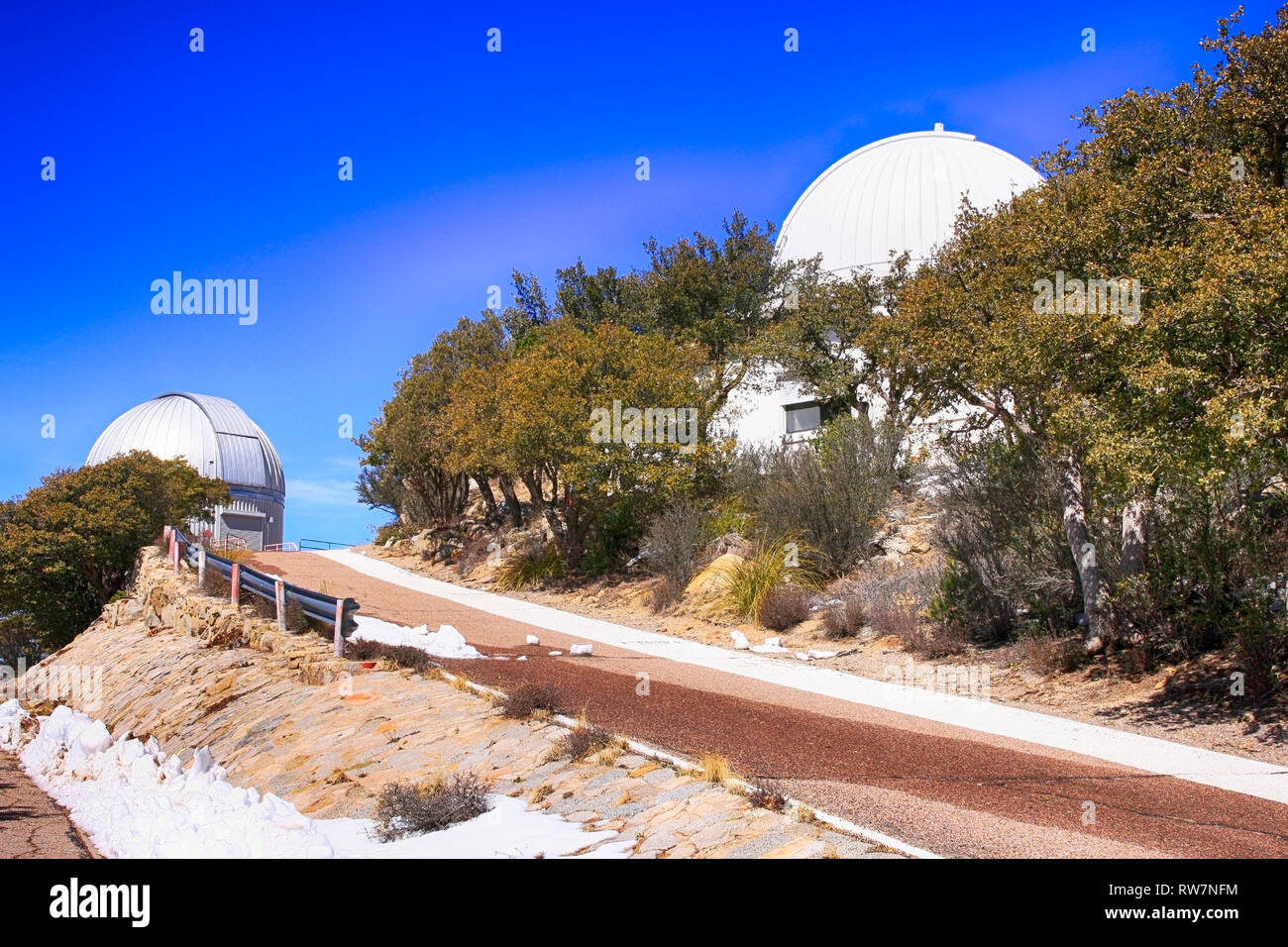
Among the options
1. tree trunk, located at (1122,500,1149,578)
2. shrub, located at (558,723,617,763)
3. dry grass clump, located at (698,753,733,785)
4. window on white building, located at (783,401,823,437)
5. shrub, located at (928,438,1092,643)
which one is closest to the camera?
dry grass clump, located at (698,753,733,785)

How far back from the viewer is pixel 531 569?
24.2 m

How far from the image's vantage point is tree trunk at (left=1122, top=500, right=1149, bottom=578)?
36.0 feet

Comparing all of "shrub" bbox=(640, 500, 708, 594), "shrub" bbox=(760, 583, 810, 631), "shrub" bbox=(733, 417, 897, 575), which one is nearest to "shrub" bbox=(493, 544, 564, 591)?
"shrub" bbox=(640, 500, 708, 594)

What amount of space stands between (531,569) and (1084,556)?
600 inches

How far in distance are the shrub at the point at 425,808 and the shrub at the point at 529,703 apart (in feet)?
5.79

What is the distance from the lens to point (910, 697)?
10836mm

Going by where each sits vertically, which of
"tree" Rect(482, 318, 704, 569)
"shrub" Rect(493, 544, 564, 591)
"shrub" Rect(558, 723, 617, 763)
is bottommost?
"shrub" Rect(493, 544, 564, 591)

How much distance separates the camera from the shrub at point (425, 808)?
624 cm

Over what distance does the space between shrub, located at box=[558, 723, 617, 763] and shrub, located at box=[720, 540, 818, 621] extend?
30.0 feet

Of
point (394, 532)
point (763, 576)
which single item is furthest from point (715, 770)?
point (394, 532)

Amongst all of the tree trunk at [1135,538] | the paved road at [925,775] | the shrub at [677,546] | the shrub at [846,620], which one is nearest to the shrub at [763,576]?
the shrub at [677,546]

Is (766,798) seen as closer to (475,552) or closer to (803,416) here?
(803,416)

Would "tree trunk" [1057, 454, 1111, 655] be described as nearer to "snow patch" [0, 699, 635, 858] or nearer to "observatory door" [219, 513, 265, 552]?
"snow patch" [0, 699, 635, 858]

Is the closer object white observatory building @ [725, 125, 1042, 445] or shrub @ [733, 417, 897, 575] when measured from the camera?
shrub @ [733, 417, 897, 575]
